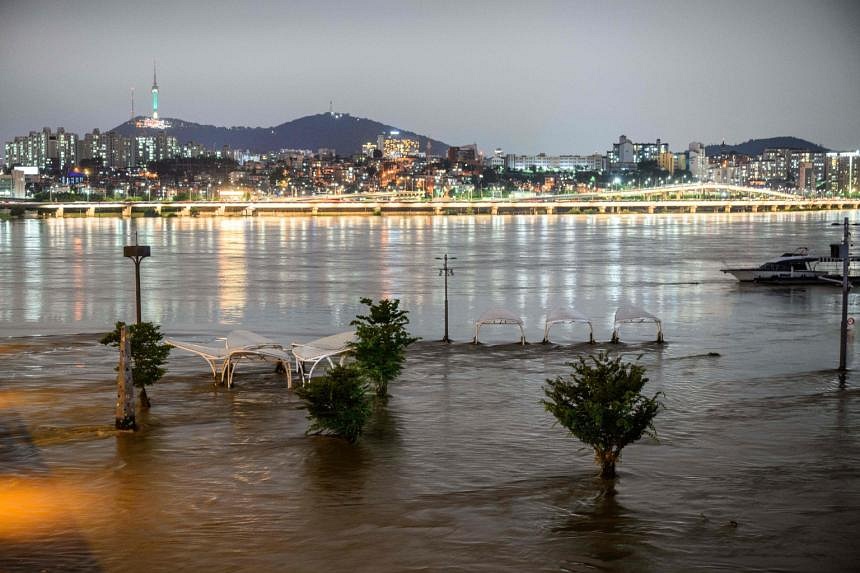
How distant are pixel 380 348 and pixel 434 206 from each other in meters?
136

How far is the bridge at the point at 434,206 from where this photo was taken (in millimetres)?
144875

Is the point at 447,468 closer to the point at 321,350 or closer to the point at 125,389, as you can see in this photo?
the point at 125,389

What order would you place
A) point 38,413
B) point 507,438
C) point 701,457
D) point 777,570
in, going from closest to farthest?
point 777,570, point 701,457, point 507,438, point 38,413

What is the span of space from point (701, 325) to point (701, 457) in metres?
14.2

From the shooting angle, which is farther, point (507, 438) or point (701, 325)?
point (701, 325)

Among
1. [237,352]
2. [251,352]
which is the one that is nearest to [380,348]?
[251,352]

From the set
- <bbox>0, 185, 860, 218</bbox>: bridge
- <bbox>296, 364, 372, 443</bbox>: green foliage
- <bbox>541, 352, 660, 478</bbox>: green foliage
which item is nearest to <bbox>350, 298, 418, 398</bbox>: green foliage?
<bbox>296, 364, 372, 443</bbox>: green foliage

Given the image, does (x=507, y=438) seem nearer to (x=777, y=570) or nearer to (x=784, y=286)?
(x=777, y=570)

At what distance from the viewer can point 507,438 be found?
11.7 m

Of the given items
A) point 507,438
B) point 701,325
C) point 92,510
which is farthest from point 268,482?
point 701,325

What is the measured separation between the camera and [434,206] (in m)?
149

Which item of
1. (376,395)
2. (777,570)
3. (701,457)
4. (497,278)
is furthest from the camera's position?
(497,278)

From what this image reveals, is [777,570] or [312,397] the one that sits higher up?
[312,397]

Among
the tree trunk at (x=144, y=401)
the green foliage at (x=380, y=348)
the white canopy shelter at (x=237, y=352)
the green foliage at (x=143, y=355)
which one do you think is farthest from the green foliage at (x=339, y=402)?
the white canopy shelter at (x=237, y=352)
